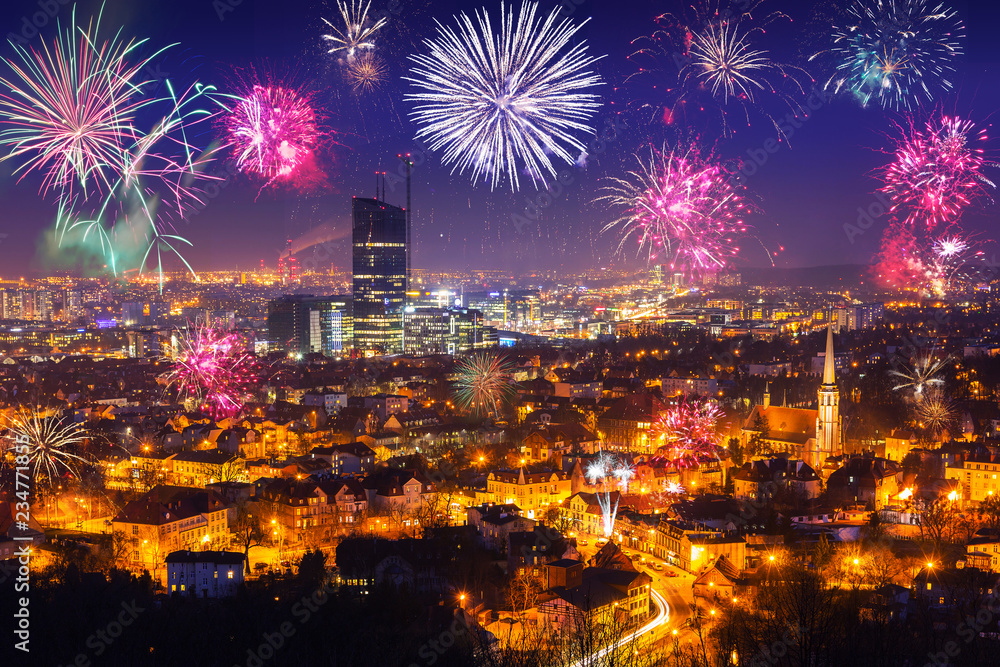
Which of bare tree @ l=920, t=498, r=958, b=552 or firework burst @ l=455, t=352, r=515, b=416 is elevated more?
firework burst @ l=455, t=352, r=515, b=416

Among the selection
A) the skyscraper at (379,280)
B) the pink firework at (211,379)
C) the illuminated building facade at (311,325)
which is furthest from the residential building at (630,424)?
the illuminated building facade at (311,325)

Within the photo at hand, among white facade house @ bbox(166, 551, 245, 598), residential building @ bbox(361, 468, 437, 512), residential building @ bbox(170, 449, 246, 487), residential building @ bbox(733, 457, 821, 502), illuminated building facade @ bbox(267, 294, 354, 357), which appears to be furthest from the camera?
illuminated building facade @ bbox(267, 294, 354, 357)

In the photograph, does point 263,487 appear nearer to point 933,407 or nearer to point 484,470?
point 484,470

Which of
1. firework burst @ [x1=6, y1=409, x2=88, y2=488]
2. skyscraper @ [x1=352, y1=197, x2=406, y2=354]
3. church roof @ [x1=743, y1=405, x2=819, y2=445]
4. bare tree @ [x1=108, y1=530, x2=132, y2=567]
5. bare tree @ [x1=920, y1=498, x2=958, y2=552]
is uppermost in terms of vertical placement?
skyscraper @ [x1=352, y1=197, x2=406, y2=354]

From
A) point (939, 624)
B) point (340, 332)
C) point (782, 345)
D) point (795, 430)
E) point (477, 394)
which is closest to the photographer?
point (939, 624)

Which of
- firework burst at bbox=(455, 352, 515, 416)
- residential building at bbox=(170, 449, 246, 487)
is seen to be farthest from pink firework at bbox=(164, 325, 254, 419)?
firework burst at bbox=(455, 352, 515, 416)

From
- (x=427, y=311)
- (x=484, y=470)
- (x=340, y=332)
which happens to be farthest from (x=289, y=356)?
(x=484, y=470)

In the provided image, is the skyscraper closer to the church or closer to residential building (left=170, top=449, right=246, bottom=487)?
residential building (left=170, top=449, right=246, bottom=487)
